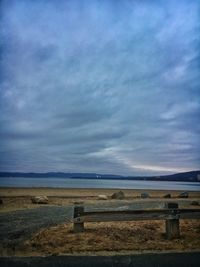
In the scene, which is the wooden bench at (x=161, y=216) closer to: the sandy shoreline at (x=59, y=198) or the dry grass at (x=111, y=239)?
the dry grass at (x=111, y=239)

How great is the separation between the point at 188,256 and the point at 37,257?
3044mm

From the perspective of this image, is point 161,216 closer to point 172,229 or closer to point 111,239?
point 172,229

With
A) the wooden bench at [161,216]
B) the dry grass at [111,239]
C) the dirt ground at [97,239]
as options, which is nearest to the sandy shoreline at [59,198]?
the dirt ground at [97,239]

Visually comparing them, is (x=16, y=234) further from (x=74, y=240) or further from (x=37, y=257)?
(x=37, y=257)

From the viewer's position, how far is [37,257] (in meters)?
5.90

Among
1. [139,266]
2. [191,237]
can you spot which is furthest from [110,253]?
[191,237]

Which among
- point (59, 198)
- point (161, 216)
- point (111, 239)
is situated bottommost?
point (59, 198)

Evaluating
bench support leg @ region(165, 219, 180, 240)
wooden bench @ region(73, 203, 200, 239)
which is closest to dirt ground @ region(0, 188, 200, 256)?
bench support leg @ region(165, 219, 180, 240)

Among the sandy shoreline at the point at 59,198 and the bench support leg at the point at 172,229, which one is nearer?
the bench support leg at the point at 172,229

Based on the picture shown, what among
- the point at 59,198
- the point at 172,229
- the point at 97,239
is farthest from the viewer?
the point at 59,198

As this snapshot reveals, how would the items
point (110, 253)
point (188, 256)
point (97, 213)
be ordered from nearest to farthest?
point (188, 256) → point (110, 253) → point (97, 213)

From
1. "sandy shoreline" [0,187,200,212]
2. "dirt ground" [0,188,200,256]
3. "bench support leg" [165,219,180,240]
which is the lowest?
"sandy shoreline" [0,187,200,212]

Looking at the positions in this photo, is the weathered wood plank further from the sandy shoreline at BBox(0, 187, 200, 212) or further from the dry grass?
the sandy shoreline at BBox(0, 187, 200, 212)

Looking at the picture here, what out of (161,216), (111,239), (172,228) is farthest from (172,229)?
(111,239)
